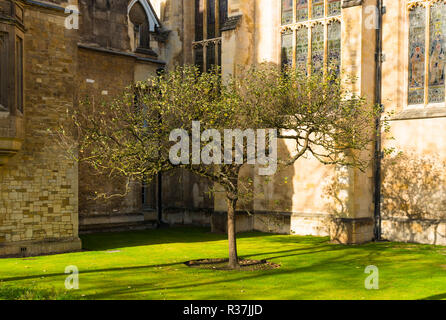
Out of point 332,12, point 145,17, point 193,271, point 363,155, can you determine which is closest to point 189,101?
point 193,271

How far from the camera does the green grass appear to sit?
10391 millimetres

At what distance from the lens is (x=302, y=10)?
70.0 ft

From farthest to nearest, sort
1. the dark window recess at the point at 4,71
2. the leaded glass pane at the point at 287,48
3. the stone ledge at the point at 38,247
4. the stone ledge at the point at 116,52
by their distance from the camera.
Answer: the stone ledge at the point at 116,52 → the leaded glass pane at the point at 287,48 → the stone ledge at the point at 38,247 → the dark window recess at the point at 4,71

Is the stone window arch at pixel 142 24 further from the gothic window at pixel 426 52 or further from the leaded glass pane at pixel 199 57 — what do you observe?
the gothic window at pixel 426 52

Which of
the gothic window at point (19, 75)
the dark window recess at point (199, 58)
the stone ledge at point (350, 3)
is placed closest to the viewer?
the gothic window at point (19, 75)

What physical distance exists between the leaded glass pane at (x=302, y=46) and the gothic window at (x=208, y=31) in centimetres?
470

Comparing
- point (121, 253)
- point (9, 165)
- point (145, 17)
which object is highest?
point (145, 17)

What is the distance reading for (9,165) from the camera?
15.3 metres

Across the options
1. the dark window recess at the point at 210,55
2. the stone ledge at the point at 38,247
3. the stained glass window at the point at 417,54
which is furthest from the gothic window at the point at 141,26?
the stained glass window at the point at 417,54

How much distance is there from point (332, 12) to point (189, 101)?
32.7 ft

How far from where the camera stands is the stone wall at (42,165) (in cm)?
1548

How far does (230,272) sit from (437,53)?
10965mm

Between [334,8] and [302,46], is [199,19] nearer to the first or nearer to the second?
[302,46]
